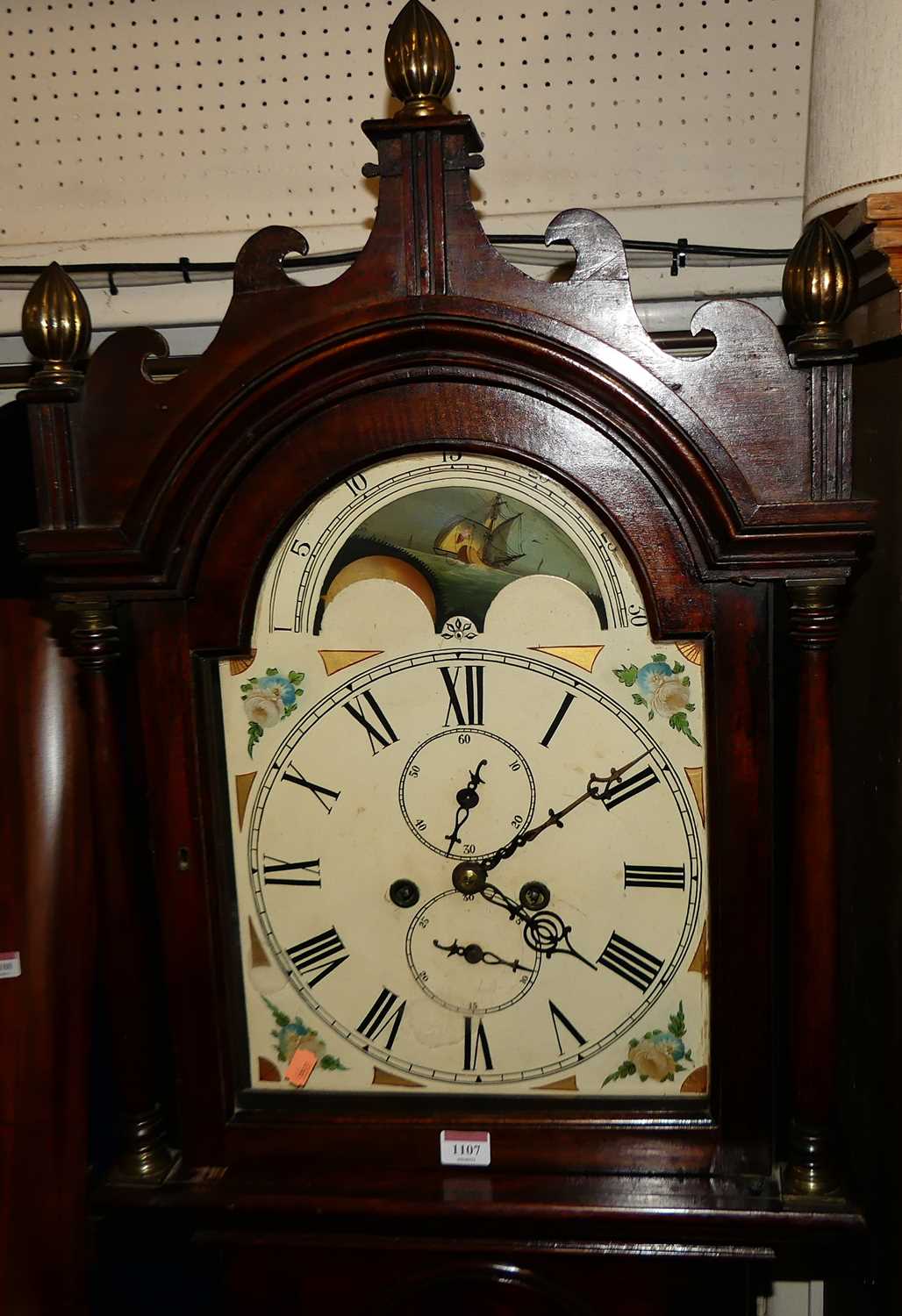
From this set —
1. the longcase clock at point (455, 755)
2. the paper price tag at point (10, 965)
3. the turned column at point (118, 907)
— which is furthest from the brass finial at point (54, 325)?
the paper price tag at point (10, 965)

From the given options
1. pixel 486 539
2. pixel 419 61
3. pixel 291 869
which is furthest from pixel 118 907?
pixel 419 61

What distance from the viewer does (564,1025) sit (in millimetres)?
1123

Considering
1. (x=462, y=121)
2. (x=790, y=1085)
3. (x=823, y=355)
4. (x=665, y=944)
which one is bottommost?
(x=790, y=1085)

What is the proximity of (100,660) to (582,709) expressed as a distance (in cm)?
46

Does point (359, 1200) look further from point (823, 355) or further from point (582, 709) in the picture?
point (823, 355)

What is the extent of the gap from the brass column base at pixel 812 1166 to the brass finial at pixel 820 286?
71 centimetres

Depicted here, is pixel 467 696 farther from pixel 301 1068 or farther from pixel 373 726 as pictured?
pixel 301 1068

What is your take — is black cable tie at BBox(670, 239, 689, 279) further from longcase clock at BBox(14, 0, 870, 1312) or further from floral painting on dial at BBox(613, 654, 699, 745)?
floral painting on dial at BBox(613, 654, 699, 745)

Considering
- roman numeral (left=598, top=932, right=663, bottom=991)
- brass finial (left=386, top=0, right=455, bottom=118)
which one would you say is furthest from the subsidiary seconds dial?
brass finial (left=386, top=0, right=455, bottom=118)

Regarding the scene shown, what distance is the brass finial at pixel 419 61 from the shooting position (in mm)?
996

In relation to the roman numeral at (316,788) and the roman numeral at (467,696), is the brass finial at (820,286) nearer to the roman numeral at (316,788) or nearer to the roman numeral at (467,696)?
the roman numeral at (467,696)

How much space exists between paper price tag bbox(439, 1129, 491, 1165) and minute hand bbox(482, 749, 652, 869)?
0.86 ft

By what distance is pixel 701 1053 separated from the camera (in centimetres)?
111

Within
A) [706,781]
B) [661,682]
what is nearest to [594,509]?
[661,682]
